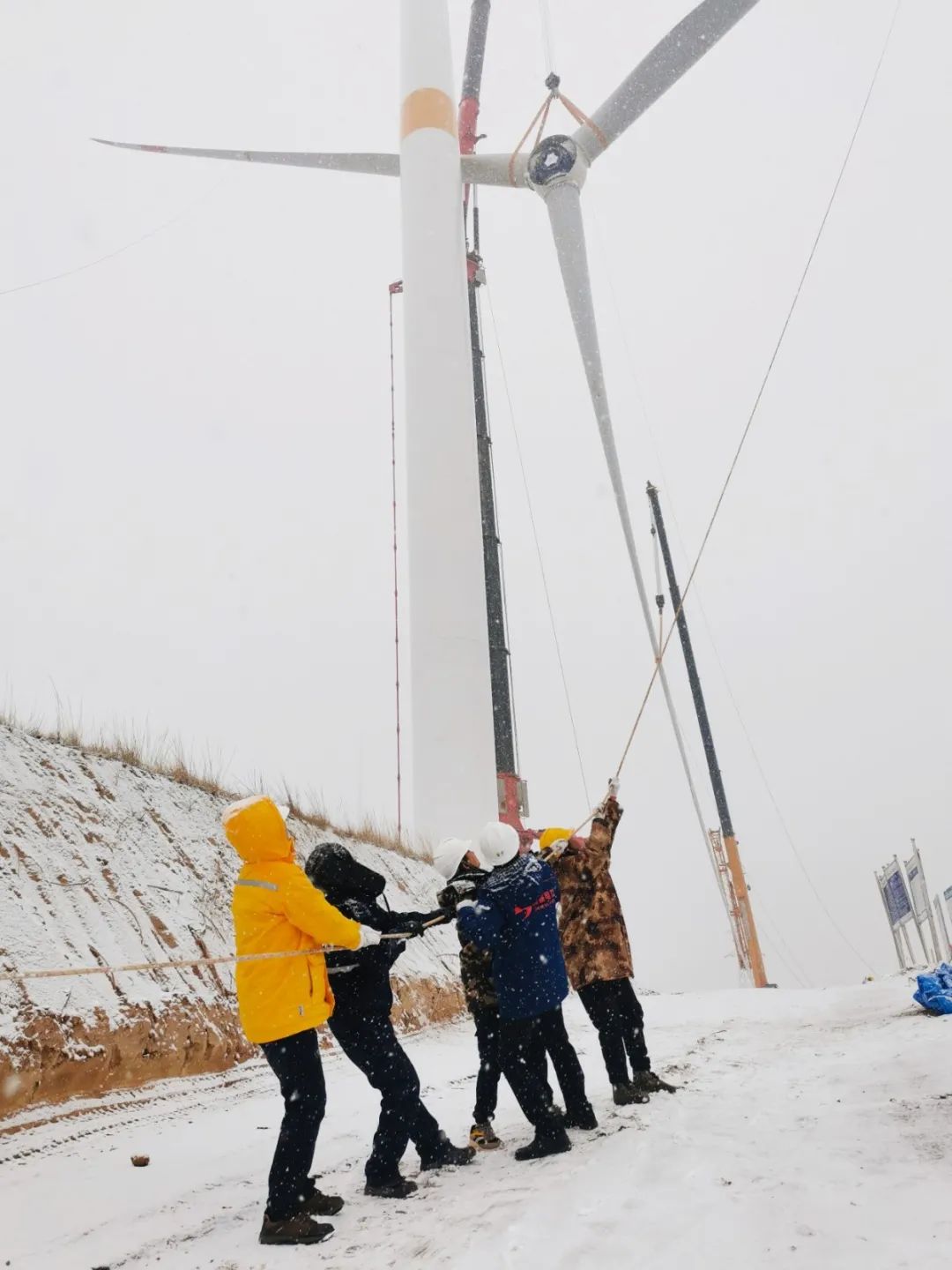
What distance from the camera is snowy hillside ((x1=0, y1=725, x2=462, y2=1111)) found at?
4.71 meters

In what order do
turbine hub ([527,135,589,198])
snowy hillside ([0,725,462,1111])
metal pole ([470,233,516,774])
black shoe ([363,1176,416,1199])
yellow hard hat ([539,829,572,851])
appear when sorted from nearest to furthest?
black shoe ([363,1176,416,1199]) < snowy hillside ([0,725,462,1111]) < yellow hard hat ([539,829,572,851]) < turbine hub ([527,135,589,198]) < metal pole ([470,233,516,774])

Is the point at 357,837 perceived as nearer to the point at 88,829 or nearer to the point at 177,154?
the point at 88,829

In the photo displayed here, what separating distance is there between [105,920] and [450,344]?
975cm

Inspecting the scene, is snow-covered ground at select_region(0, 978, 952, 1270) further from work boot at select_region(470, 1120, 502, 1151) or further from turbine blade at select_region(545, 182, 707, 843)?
→ turbine blade at select_region(545, 182, 707, 843)

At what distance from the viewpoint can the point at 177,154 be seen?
17422 millimetres

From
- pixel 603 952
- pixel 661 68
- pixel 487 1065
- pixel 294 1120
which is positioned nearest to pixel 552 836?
pixel 603 952

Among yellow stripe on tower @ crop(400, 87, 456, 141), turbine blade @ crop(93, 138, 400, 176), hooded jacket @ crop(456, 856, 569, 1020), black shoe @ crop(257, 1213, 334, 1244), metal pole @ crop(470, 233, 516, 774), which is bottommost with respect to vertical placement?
black shoe @ crop(257, 1213, 334, 1244)

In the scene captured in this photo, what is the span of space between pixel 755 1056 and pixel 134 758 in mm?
5385

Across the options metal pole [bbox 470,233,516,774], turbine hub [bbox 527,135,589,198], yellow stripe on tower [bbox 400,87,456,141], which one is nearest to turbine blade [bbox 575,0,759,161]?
turbine hub [bbox 527,135,589,198]

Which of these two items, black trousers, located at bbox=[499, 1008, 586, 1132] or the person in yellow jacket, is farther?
black trousers, located at bbox=[499, 1008, 586, 1132]

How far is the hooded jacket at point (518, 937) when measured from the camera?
158 inches

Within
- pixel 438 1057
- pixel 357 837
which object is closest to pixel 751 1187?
pixel 438 1057

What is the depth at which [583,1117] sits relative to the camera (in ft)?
13.5

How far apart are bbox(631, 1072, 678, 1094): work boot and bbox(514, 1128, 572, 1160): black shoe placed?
1.08 m
